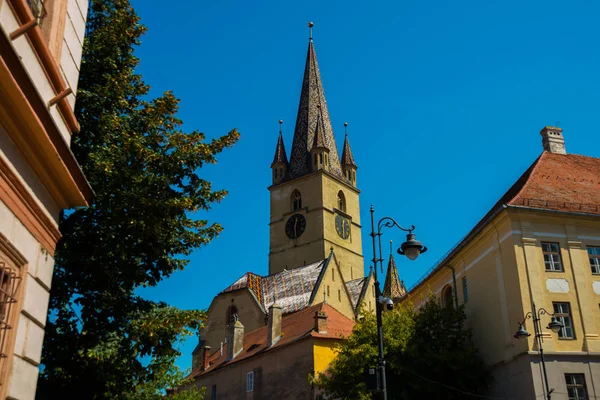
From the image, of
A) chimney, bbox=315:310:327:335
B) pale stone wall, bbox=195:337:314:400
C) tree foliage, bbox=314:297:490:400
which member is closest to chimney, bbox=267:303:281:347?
pale stone wall, bbox=195:337:314:400

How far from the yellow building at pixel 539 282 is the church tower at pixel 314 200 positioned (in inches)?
1736

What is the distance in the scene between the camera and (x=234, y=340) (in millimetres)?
50125

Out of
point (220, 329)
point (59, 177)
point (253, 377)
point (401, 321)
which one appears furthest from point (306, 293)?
point (59, 177)

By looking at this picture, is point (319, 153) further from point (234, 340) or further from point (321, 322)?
point (321, 322)

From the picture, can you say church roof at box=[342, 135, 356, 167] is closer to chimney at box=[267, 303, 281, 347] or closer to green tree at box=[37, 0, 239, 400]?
chimney at box=[267, 303, 281, 347]

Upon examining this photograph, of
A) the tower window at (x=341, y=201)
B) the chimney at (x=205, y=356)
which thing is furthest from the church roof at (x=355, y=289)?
the tower window at (x=341, y=201)

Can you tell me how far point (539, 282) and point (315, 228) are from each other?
49.8m

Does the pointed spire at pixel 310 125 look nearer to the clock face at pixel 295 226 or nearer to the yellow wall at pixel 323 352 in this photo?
the clock face at pixel 295 226

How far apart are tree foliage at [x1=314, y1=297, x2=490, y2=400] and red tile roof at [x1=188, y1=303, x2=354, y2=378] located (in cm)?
1094

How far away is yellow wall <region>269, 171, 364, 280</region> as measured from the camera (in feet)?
246

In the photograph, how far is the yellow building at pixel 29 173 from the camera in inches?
264

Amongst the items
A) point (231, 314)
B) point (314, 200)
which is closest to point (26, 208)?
point (231, 314)

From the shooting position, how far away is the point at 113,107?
48.9ft

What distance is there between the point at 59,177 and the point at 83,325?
6824 millimetres
